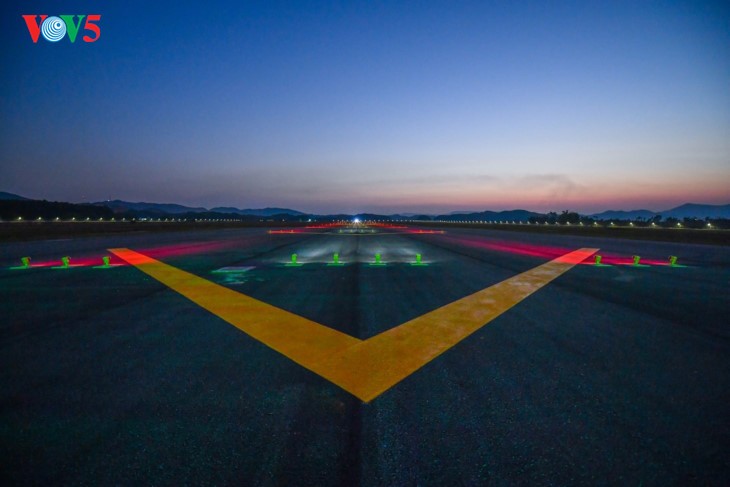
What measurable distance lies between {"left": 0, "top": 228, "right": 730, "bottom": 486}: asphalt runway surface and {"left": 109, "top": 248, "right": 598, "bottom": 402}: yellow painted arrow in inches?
4.4

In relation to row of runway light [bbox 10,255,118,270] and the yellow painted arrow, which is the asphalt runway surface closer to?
the yellow painted arrow

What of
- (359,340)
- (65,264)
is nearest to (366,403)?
(359,340)

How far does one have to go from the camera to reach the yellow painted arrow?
10.3ft

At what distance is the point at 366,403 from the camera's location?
2578 millimetres

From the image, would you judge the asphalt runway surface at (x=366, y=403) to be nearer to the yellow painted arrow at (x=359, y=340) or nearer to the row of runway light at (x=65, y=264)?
the yellow painted arrow at (x=359, y=340)

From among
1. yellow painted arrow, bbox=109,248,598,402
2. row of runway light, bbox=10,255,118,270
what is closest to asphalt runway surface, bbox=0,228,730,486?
yellow painted arrow, bbox=109,248,598,402

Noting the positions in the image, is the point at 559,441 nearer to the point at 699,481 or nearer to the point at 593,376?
the point at 699,481

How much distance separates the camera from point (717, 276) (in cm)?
848

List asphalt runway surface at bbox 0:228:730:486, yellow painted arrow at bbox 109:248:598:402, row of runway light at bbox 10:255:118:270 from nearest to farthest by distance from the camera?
asphalt runway surface at bbox 0:228:730:486, yellow painted arrow at bbox 109:248:598:402, row of runway light at bbox 10:255:118:270

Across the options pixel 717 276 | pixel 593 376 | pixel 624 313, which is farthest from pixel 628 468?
pixel 717 276

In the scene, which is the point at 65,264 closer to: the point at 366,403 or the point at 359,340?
the point at 359,340

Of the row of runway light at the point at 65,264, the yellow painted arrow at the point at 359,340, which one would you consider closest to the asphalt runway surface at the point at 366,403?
the yellow painted arrow at the point at 359,340

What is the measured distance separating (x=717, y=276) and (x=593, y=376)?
28.4 ft

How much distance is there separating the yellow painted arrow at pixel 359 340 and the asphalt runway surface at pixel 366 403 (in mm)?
111
